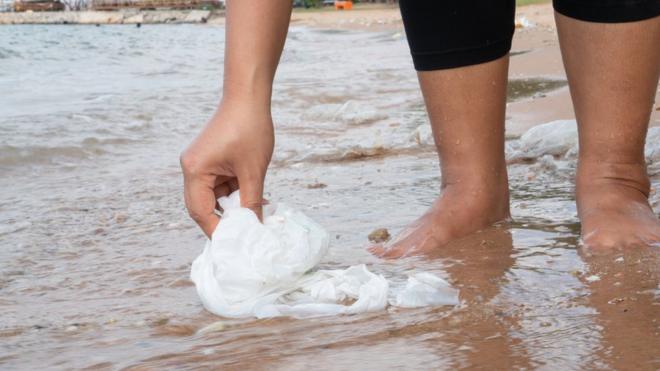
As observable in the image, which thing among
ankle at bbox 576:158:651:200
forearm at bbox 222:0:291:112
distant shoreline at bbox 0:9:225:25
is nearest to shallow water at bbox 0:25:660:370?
ankle at bbox 576:158:651:200

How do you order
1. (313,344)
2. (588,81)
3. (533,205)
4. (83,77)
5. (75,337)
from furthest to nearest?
(83,77), (533,205), (588,81), (75,337), (313,344)

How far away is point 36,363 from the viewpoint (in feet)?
4.53

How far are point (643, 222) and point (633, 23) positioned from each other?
0.38 metres

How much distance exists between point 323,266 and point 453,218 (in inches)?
13.1

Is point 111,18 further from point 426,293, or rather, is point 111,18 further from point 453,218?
point 426,293

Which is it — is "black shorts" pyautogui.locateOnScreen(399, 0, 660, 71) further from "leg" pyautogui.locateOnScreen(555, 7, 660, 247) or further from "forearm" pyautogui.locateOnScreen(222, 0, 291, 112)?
"forearm" pyautogui.locateOnScreen(222, 0, 291, 112)

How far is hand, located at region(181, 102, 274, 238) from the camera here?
1505mm

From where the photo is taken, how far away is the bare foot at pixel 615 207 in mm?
1772

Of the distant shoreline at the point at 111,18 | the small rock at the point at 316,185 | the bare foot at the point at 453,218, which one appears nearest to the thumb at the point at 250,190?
the bare foot at the point at 453,218

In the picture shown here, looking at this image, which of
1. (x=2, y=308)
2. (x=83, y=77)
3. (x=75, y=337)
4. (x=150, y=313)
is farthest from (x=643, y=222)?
(x=83, y=77)

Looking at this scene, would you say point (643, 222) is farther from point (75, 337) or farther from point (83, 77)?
point (83, 77)

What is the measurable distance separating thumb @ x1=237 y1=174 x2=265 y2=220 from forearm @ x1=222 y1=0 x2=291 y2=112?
0.39 ft

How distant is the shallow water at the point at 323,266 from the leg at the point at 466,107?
8 centimetres

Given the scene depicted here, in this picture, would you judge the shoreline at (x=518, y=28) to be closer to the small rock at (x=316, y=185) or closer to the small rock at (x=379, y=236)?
the small rock at (x=316, y=185)
